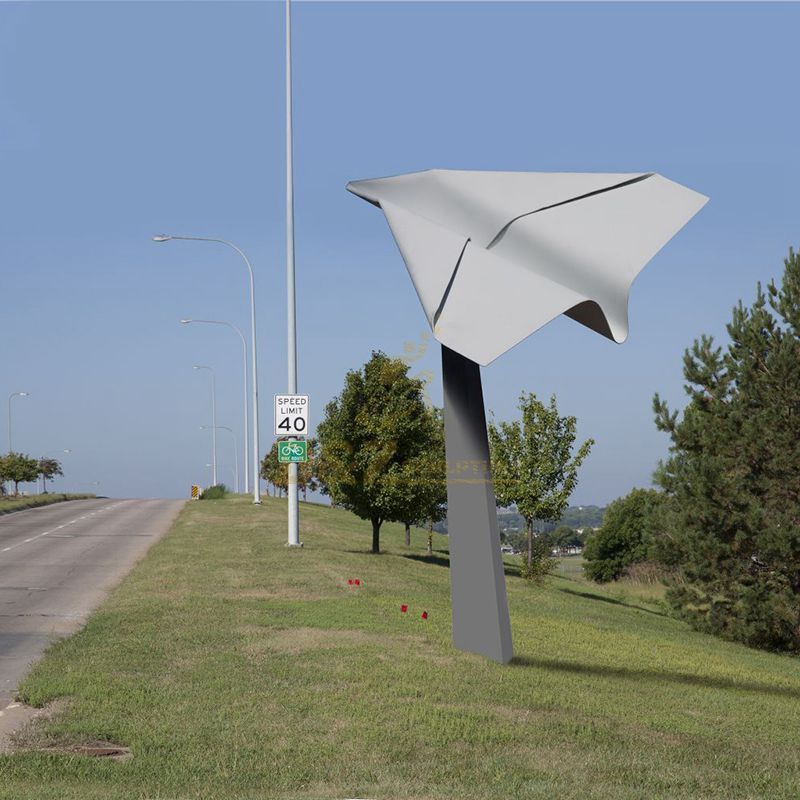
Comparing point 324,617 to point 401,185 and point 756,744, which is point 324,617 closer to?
point 401,185

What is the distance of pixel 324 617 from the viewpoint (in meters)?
15.2

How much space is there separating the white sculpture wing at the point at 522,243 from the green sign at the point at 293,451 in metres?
14.7

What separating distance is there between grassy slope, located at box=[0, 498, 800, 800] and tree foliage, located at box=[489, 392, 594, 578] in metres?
14.9

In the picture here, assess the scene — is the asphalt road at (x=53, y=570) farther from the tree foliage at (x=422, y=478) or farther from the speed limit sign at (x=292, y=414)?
the tree foliage at (x=422, y=478)

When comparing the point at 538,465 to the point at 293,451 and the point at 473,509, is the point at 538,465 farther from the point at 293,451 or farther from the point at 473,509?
the point at 473,509

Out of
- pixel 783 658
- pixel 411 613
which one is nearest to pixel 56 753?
pixel 411 613

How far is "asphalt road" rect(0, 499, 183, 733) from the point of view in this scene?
13.9 meters

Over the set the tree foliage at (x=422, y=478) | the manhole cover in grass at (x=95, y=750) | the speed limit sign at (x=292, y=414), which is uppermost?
the speed limit sign at (x=292, y=414)

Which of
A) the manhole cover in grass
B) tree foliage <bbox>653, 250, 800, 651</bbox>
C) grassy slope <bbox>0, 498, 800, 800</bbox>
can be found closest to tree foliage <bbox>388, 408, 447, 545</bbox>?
tree foliage <bbox>653, 250, 800, 651</bbox>

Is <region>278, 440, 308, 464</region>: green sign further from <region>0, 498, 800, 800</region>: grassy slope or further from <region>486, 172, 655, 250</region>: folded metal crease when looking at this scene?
<region>486, 172, 655, 250</region>: folded metal crease

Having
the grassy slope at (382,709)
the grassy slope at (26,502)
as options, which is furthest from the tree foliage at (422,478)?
the grassy slope at (26,502)

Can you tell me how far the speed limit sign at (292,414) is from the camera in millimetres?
26781

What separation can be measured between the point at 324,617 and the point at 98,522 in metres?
31.6

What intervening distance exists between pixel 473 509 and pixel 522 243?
296cm
